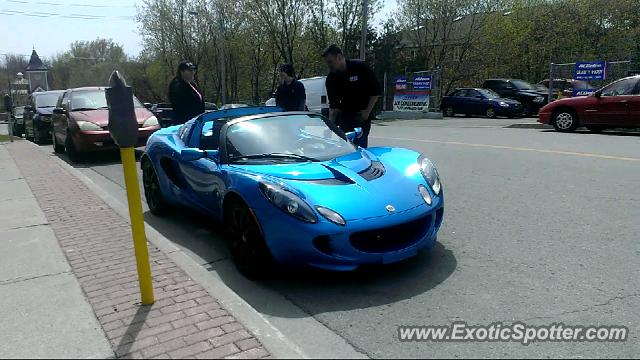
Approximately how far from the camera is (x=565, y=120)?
14.0 metres

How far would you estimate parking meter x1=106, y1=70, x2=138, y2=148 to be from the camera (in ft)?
10.3

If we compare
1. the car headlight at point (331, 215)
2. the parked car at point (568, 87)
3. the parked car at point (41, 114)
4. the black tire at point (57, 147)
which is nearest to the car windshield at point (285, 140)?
the car headlight at point (331, 215)

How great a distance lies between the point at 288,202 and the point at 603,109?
40.3 ft

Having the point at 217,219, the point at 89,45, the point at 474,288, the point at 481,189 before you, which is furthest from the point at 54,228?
the point at 89,45

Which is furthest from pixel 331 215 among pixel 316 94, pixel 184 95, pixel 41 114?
pixel 316 94

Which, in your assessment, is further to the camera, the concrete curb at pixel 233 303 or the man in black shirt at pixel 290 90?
the man in black shirt at pixel 290 90

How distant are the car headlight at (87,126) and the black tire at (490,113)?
57.2 feet

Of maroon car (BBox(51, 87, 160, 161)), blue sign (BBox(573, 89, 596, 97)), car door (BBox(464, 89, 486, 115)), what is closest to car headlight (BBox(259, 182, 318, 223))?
maroon car (BBox(51, 87, 160, 161))

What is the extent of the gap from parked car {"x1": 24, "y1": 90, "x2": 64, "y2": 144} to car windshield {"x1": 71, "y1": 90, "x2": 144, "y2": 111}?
12.7 ft

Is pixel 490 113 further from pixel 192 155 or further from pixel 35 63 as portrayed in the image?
pixel 35 63

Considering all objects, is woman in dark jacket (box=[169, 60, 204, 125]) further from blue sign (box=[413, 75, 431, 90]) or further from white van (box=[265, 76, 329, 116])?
blue sign (box=[413, 75, 431, 90])

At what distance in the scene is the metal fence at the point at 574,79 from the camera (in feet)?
57.6

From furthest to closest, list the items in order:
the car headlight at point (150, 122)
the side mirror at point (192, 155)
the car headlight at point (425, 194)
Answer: the car headlight at point (150, 122), the side mirror at point (192, 155), the car headlight at point (425, 194)

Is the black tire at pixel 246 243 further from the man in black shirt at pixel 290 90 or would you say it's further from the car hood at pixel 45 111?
the car hood at pixel 45 111
